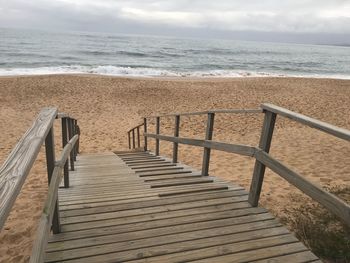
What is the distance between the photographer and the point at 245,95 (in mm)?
20203

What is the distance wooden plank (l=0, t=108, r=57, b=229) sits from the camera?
1.20m

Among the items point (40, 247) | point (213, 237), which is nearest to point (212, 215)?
point (213, 237)

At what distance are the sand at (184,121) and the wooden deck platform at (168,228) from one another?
131cm

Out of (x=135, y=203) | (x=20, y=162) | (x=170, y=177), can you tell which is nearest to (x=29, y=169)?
(x=20, y=162)

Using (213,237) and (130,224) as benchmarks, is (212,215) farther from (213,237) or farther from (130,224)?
(130,224)

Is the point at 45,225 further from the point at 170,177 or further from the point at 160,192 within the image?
the point at 170,177

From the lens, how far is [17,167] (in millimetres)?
1443

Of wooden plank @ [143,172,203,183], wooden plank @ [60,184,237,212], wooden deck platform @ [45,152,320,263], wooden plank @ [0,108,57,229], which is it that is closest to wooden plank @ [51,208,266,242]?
wooden deck platform @ [45,152,320,263]

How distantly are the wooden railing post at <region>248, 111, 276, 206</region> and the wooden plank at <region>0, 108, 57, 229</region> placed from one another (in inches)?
79.6

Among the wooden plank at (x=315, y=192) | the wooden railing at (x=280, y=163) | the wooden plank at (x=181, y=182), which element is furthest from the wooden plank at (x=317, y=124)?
the wooden plank at (x=181, y=182)

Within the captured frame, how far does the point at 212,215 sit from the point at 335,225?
5.73 ft

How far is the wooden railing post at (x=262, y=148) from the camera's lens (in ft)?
10.3

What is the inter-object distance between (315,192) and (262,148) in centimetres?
91

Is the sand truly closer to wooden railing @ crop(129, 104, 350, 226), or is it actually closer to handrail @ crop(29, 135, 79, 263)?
wooden railing @ crop(129, 104, 350, 226)
